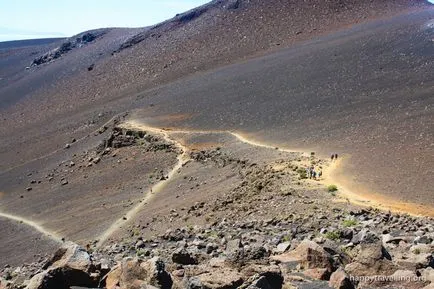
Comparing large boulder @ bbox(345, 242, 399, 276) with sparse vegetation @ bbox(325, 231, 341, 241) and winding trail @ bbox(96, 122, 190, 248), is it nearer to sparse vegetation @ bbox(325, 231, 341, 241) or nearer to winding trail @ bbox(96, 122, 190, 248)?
sparse vegetation @ bbox(325, 231, 341, 241)

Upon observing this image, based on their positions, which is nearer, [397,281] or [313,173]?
[397,281]

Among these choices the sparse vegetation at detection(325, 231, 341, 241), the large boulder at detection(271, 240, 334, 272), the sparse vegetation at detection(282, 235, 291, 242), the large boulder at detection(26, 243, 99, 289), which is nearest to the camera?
the large boulder at detection(26, 243, 99, 289)

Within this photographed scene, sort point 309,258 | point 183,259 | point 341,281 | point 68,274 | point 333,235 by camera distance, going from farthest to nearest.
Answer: point 333,235 < point 183,259 < point 309,258 < point 68,274 < point 341,281

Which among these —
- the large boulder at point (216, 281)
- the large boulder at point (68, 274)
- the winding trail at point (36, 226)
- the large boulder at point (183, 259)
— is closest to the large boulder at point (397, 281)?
the large boulder at point (216, 281)

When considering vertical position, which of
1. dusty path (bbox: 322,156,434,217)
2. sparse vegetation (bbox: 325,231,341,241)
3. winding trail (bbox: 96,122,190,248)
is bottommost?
winding trail (bbox: 96,122,190,248)

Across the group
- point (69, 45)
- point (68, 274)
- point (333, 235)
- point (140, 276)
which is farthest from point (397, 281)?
point (69, 45)

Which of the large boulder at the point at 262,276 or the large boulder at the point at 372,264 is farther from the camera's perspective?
the large boulder at the point at 372,264

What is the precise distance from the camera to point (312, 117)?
28547 mm

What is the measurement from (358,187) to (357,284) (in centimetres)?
1115

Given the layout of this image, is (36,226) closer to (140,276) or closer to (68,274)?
(68,274)

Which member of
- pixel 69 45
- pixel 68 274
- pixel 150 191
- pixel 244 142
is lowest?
pixel 150 191

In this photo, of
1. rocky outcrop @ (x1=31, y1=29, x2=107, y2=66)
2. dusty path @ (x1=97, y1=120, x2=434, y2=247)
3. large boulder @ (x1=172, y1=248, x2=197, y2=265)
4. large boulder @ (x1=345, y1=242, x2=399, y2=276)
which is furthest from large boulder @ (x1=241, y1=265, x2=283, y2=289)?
rocky outcrop @ (x1=31, y1=29, x2=107, y2=66)

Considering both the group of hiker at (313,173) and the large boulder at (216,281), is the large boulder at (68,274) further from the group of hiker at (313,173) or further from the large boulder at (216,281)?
the group of hiker at (313,173)

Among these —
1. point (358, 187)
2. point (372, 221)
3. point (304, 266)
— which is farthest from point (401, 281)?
point (358, 187)
